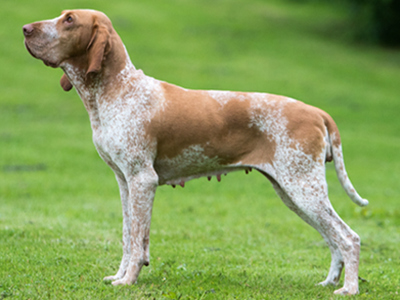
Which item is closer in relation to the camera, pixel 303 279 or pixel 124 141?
pixel 124 141

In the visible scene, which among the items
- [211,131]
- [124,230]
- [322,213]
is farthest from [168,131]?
[322,213]

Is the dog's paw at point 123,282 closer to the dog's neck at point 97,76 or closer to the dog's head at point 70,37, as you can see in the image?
the dog's neck at point 97,76

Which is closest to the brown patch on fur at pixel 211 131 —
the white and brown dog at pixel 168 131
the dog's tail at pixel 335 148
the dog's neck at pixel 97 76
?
the white and brown dog at pixel 168 131

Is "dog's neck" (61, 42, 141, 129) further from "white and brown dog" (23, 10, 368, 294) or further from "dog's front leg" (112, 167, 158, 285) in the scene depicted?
"dog's front leg" (112, 167, 158, 285)

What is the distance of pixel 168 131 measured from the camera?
5.71 m

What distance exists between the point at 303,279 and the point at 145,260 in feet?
6.16

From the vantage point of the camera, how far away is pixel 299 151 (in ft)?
18.8

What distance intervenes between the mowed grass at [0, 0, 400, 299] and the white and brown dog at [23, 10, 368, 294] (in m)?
0.76

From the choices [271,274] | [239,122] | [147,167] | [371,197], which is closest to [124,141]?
[147,167]

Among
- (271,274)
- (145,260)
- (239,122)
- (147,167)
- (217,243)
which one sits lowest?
(217,243)

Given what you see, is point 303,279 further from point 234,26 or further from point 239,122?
point 234,26

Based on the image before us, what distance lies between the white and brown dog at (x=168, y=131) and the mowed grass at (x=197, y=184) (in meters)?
0.76

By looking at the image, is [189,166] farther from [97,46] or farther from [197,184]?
[197,184]

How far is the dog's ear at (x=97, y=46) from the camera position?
553cm
